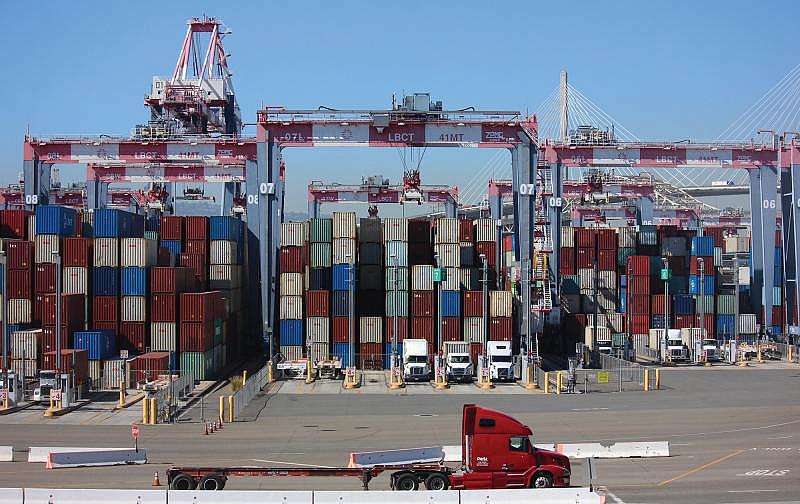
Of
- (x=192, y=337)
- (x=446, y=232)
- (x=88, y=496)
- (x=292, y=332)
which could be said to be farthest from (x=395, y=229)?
(x=88, y=496)

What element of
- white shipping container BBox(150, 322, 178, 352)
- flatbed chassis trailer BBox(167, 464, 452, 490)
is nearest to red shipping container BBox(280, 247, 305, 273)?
white shipping container BBox(150, 322, 178, 352)

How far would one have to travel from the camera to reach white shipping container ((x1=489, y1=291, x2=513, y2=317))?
6297 centimetres

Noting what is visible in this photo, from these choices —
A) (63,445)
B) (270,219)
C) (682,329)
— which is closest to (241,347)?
(270,219)

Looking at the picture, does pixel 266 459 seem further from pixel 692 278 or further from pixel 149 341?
pixel 692 278

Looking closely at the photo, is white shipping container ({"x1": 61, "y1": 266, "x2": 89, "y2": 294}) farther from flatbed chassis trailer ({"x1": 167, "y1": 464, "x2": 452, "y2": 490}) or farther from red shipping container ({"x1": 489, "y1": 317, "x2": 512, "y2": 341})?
flatbed chassis trailer ({"x1": 167, "y1": 464, "x2": 452, "y2": 490})

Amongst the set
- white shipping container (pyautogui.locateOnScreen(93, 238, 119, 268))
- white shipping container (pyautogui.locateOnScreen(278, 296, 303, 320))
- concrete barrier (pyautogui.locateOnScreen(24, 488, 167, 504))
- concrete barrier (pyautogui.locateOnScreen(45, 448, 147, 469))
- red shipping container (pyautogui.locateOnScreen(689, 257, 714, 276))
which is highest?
white shipping container (pyautogui.locateOnScreen(93, 238, 119, 268))

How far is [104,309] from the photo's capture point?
56938 mm

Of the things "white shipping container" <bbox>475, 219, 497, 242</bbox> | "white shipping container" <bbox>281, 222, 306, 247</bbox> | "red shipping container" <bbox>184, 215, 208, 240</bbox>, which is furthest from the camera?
"white shipping container" <bbox>475, 219, 497, 242</bbox>

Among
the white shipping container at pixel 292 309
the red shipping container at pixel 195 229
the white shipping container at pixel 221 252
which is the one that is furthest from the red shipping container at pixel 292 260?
the red shipping container at pixel 195 229

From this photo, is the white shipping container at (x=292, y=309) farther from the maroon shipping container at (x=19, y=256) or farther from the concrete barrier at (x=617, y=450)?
the concrete barrier at (x=617, y=450)

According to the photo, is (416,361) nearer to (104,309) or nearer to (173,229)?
(104,309)

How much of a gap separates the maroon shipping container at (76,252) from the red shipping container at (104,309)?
7.37 feet

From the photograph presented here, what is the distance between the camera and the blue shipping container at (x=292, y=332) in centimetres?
6325

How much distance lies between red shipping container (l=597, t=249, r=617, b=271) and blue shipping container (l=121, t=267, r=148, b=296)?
39458 millimetres
